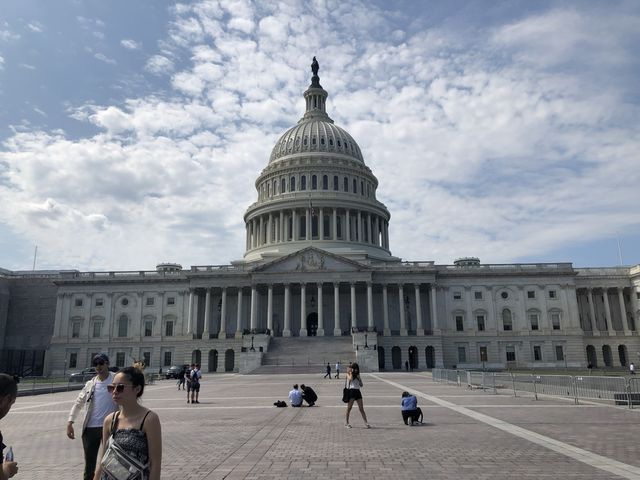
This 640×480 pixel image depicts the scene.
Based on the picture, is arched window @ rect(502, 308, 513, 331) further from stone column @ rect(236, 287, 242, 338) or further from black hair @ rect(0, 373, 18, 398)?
black hair @ rect(0, 373, 18, 398)

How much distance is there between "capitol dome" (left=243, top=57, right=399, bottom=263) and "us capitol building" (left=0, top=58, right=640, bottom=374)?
2.15 m

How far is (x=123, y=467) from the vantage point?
5070 millimetres

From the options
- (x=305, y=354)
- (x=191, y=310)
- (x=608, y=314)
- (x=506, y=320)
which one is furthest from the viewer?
(x=608, y=314)

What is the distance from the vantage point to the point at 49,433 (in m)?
17.0

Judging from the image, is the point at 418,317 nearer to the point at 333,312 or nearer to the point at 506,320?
the point at 333,312

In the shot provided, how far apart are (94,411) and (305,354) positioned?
60104 mm

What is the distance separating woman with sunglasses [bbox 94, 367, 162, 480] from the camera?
5.08 m

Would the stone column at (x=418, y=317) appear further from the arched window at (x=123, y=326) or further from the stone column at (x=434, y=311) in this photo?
the arched window at (x=123, y=326)

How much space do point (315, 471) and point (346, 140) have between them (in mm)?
100996

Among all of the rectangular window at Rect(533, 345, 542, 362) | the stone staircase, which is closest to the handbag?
the stone staircase

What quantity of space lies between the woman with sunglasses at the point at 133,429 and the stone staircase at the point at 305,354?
56.8m

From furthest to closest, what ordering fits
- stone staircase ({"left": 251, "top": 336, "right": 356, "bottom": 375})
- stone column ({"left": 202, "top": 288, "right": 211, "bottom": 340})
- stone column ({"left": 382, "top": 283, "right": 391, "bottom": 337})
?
stone column ({"left": 202, "top": 288, "right": 211, "bottom": 340}) < stone column ({"left": 382, "top": 283, "right": 391, "bottom": 337}) < stone staircase ({"left": 251, "top": 336, "right": 356, "bottom": 375})

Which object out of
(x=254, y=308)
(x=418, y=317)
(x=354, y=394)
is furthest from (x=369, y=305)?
(x=354, y=394)

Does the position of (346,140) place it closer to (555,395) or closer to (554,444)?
(555,395)
